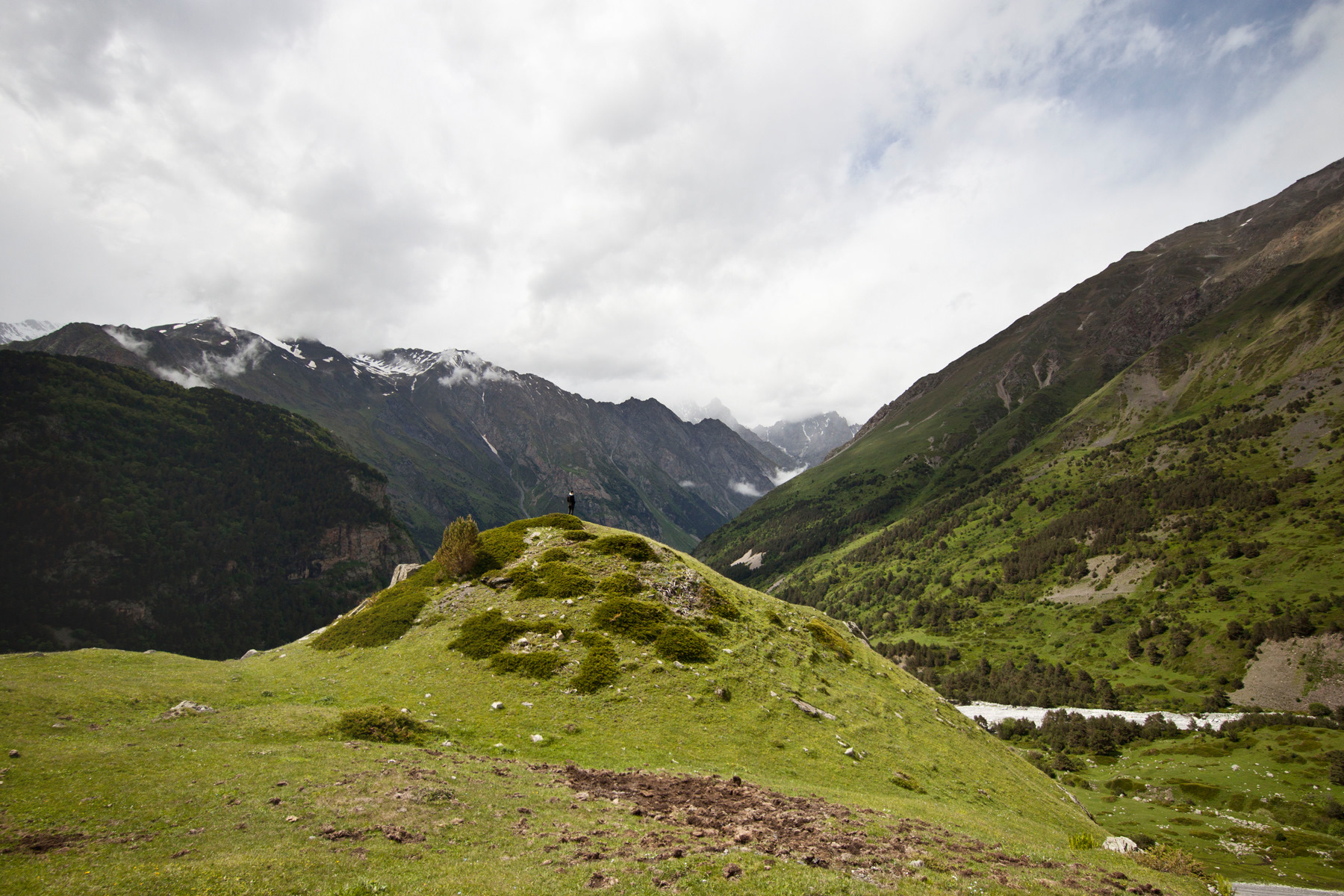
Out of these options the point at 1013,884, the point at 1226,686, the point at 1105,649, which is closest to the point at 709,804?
the point at 1013,884

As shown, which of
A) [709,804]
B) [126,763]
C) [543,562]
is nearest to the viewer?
[126,763]

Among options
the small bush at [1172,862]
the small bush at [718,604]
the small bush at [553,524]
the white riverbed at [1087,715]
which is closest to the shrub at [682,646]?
the small bush at [718,604]

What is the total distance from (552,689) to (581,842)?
1473 centimetres

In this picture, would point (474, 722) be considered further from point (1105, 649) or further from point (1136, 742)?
point (1105, 649)

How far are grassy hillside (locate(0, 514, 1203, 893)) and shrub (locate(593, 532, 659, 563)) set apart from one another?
1.16 ft

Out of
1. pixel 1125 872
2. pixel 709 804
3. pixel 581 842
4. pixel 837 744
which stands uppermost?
pixel 581 842

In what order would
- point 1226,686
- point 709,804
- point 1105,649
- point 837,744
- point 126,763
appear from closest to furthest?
point 126,763, point 709,804, point 837,744, point 1226,686, point 1105,649

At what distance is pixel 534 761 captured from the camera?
2406cm

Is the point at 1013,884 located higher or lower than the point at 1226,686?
higher

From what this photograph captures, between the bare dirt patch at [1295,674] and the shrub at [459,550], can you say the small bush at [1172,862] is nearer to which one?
the shrub at [459,550]

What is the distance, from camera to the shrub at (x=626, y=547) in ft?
144

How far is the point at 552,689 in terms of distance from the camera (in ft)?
98.8

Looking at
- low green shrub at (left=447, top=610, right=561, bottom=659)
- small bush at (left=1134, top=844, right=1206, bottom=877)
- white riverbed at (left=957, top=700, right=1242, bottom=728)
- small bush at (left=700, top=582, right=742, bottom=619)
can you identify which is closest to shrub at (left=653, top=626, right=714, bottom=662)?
small bush at (left=700, top=582, right=742, bottom=619)

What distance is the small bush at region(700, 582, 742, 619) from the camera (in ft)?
133
